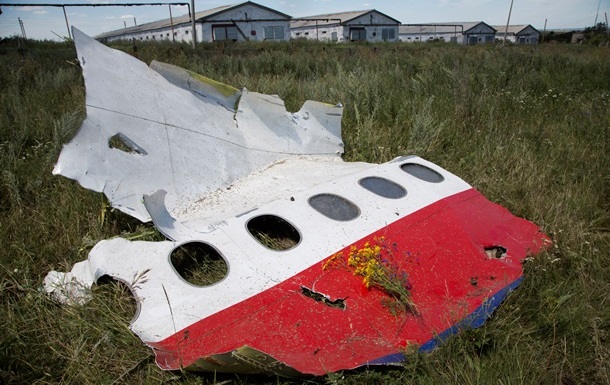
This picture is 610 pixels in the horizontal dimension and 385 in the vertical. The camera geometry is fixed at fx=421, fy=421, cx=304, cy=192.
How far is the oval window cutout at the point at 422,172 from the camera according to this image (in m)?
2.79

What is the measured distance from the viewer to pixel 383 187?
8.56ft

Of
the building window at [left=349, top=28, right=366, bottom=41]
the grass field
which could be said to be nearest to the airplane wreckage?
the grass field

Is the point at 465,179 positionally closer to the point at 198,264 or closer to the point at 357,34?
the point at 198,264

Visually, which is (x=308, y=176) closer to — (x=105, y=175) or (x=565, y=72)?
(x=105, y=175)

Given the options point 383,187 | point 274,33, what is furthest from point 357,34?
point 383,187

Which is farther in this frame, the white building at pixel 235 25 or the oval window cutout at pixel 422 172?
the white building at pixel 235 25

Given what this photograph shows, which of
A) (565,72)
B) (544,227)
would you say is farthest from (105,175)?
(565,72)

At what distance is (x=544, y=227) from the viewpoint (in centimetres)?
281

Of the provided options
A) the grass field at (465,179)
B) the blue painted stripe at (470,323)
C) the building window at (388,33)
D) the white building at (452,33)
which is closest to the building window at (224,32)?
the building window at (388,33)

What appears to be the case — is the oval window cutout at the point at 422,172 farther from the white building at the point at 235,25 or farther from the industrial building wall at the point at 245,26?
the industrial building wall at the point at 245,26

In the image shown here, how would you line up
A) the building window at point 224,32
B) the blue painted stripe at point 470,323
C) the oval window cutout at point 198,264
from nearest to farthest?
the blue painted stripe at point 470,323 → the oval window cutout at point 198,264 → the building window at point 224,32

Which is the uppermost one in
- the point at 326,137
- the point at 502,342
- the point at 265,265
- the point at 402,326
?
the point at 326,137

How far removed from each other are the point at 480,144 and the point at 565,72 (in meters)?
5.08

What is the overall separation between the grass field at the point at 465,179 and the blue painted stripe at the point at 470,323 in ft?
0.12
